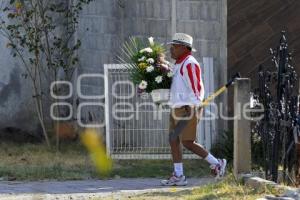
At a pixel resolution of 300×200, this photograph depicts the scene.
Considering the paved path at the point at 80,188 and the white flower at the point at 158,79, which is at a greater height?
the white flower at the point at 158,79

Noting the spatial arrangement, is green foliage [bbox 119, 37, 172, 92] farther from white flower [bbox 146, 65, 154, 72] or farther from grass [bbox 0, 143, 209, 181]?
grass [bbox 0, 143, 209, 181]

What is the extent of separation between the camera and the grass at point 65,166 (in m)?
10.8

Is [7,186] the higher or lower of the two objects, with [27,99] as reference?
lower

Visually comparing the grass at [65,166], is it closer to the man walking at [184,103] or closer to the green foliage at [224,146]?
the green foliage at [224,146]

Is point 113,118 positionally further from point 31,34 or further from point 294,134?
point 294,134

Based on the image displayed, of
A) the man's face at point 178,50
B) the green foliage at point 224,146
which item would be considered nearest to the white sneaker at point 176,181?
the man's face at point 178,50

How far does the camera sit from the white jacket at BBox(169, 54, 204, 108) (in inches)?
384

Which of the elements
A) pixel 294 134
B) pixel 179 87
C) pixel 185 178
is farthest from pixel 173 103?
pixel 294 134

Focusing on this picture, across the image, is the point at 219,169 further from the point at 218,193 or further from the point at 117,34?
the point at 117,34

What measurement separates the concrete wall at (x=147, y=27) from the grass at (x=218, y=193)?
286cm

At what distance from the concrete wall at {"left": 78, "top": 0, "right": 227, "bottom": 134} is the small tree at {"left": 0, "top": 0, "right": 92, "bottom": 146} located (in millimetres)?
287

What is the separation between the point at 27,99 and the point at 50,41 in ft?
3.31

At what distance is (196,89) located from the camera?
9773 mm

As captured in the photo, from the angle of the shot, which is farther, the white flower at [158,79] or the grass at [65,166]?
the grass at [65,166]
